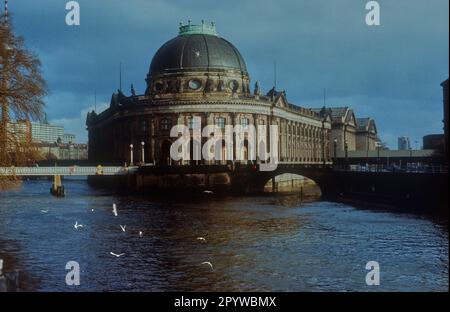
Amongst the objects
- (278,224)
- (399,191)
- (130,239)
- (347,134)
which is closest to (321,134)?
(347,134)

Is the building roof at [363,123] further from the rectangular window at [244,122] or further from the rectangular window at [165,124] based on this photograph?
the rectangular window at [165,124]

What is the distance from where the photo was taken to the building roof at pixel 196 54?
9631cm

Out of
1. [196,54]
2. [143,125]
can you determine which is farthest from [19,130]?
[196,54]

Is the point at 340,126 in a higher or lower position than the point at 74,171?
higher

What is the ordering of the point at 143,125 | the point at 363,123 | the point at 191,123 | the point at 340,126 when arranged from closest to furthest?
the point at 191,123
the point at 143,125
the point at 340,126
the point at 363,123

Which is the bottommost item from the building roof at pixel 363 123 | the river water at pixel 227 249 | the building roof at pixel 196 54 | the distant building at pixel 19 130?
the river water at pixel 227 249

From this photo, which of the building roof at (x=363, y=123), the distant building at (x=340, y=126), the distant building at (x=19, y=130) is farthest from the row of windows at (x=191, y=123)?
the building roof at (x=363, y=123)

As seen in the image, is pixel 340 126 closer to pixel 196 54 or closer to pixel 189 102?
pixel 196 54

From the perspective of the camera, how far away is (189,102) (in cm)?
9012

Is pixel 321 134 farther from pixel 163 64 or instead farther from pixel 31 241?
pixel 31 241

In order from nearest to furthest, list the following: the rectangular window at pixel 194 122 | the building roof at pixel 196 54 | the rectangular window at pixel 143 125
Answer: the rectangular window at pixel 194 122 → the rectangular window at pixel 143 125 → the building roof at pixel 196 54

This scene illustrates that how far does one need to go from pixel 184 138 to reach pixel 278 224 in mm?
52976

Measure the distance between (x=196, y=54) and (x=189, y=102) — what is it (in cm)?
1033

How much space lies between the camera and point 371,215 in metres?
45.8
